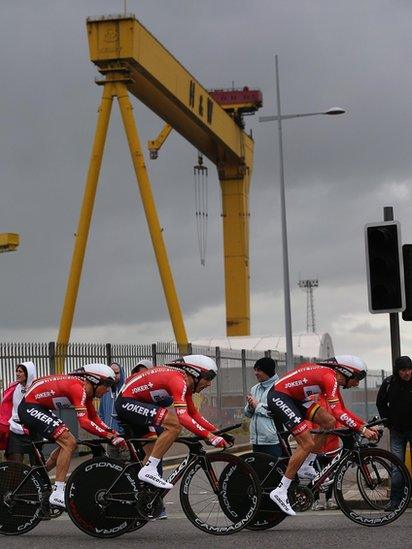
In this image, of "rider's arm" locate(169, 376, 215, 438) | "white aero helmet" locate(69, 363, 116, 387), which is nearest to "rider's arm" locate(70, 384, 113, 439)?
"white aero helmet" locate(69, 363, 116, 387)

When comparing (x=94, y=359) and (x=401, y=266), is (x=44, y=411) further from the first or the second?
(x=94, y=359)

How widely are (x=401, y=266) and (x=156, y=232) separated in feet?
88.0

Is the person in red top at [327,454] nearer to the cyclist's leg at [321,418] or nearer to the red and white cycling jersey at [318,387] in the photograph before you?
the cyclist's leg at [321,418]

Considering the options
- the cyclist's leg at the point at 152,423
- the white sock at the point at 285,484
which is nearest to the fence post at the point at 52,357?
the cyclist's leg at the point at 152,423

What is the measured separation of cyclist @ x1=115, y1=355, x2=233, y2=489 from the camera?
12.8 m

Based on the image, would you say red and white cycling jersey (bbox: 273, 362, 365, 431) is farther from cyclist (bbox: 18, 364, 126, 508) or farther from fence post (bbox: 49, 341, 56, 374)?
fence post (bbox: 49, 341, 56, 374)

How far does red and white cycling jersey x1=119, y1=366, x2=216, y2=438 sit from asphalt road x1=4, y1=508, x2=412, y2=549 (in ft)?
3.31

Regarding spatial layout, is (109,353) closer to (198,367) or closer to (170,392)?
(198,367)

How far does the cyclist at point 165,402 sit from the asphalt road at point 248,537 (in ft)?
2.04

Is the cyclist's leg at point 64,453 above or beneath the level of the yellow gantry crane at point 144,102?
beneath

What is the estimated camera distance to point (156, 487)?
12.8 meters

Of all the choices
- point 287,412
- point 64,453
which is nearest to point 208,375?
point 287,412

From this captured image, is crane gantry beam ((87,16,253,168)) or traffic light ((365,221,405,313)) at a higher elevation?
crane gantry beam ((87,16,253,168))

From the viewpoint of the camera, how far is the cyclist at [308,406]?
13.0 metres
